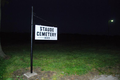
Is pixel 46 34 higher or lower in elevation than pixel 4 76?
higher

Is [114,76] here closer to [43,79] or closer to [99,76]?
[99,76]

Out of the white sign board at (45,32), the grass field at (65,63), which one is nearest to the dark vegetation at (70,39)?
the grass field at (65,63)

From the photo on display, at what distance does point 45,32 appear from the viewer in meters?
4.52

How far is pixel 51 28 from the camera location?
4.73 metres

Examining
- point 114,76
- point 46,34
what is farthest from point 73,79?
point 46,34

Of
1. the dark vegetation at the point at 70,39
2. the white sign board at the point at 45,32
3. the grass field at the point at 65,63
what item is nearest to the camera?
the white sign board at the point at 45,32

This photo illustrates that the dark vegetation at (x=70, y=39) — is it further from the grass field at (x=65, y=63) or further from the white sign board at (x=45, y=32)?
the white sign board at (x=45, y=32)

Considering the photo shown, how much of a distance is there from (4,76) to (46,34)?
2.47 meters

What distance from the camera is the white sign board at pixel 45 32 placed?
14.0ft

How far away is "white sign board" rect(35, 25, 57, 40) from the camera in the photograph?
169 inches

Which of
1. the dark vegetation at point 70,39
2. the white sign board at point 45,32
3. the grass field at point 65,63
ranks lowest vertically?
the dark vegetation at point 70,39

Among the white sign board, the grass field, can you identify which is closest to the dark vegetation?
the grass field

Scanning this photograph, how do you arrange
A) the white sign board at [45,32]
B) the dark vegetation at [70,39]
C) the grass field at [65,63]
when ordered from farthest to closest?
the dark vegetation at [70,39]
the grass field at [65,63]
the white sign board at [45,32]

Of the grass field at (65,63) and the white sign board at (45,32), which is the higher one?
the white sign board at (45,32)
